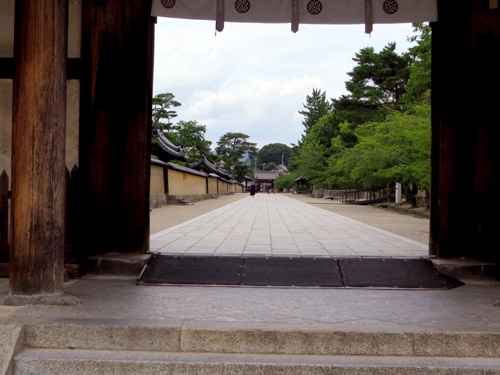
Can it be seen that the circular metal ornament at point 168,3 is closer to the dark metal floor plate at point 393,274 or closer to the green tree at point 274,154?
the dark metal floor plate at point 393,274

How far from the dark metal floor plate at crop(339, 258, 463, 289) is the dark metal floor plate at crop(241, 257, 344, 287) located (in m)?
A: 0.17

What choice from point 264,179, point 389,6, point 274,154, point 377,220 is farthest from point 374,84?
point 274,154

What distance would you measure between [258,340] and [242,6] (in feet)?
14.1

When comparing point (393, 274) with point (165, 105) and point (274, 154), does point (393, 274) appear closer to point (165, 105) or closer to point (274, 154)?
point (165, 105)

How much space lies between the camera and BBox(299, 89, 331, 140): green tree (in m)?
68.8

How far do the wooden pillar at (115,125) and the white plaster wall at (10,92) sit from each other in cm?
18

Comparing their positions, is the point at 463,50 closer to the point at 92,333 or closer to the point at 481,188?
the point at 481,188

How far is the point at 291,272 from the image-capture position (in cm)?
505

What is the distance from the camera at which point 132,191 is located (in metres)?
5.32

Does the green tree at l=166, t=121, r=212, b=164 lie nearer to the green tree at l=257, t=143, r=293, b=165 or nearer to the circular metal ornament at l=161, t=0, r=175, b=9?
the circular metal ornament at l=161, t=0, r=175, b=9

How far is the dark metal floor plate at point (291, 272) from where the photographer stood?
4785 mm

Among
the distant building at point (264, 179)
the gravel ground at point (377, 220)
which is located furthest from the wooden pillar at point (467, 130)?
the distant building at point (264, 179)

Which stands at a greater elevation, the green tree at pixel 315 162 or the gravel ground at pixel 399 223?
the green tree at pixel 315 162

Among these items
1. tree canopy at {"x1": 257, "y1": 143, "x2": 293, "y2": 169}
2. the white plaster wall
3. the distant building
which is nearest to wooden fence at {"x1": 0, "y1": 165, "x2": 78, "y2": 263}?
the white plaster wall
